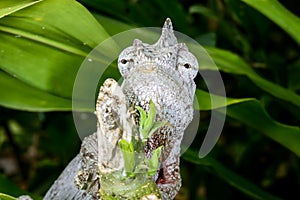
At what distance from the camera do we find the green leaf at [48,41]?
101 cm

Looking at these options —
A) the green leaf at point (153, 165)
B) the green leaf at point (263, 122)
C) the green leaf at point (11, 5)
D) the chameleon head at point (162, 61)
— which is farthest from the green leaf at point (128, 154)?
the green leaf at point (263, 122)

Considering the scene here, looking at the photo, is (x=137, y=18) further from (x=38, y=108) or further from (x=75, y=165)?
(x=75, y=165)

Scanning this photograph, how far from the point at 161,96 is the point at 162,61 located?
69 millimetres

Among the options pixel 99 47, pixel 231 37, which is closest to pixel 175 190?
pixel 99 47

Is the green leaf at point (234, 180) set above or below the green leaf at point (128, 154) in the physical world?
below

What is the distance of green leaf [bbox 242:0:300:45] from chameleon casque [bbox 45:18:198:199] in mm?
341

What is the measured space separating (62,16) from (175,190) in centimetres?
35

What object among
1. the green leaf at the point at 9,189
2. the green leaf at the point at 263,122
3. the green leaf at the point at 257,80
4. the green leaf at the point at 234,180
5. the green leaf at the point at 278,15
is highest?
the green leaf at the point at 278,15

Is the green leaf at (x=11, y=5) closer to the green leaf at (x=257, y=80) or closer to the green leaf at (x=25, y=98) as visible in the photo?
the green leaf at (x=25, y=98)

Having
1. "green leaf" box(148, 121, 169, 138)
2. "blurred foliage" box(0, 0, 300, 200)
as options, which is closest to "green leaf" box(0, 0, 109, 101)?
"blurred foliage" box(0, 0, 300, 200)

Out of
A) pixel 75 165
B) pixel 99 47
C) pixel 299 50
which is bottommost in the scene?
pixel 299 50

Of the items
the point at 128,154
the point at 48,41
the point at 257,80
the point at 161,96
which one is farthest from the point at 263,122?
the point at 128,154

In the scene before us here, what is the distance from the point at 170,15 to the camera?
1465 millimetres

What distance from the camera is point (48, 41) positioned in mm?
1030
